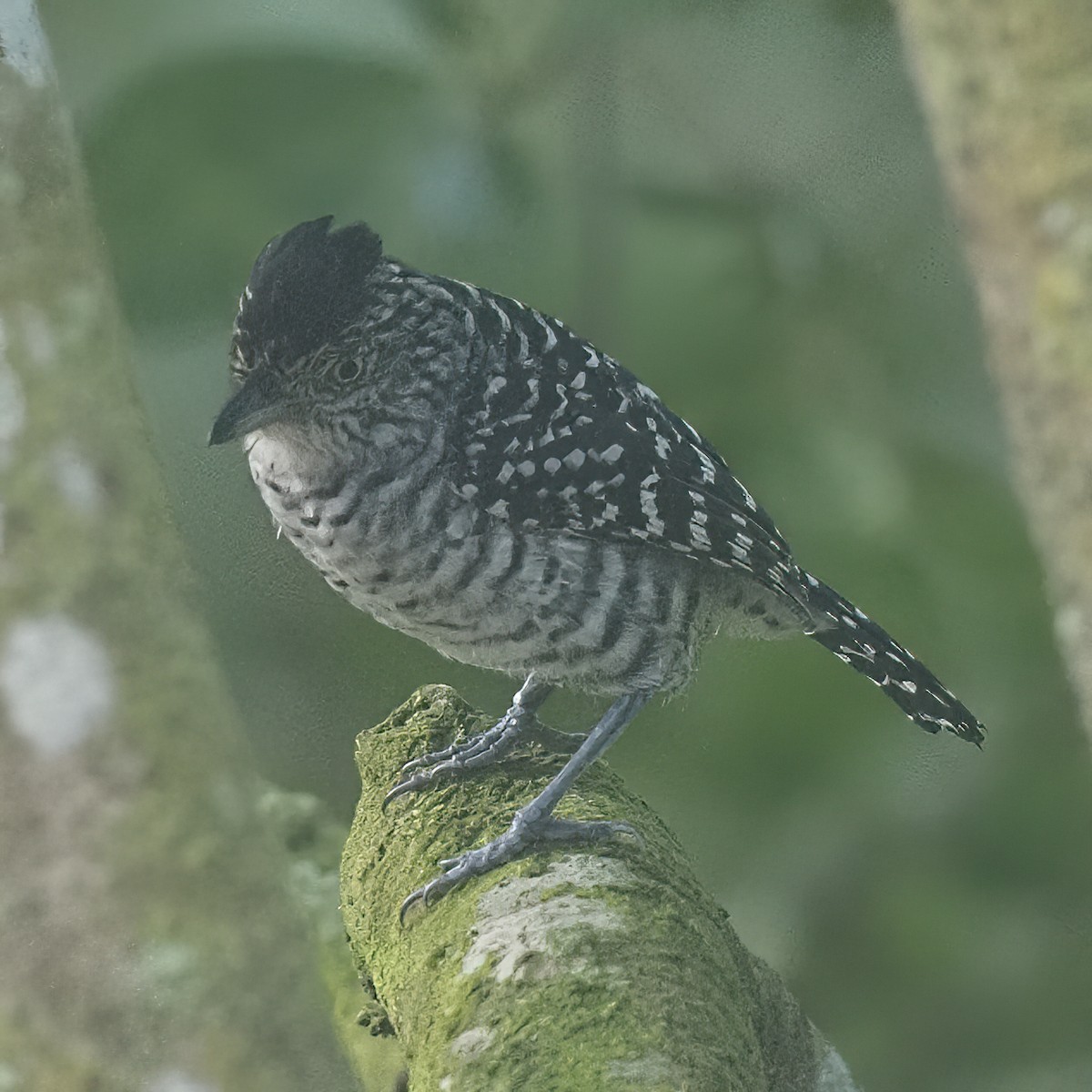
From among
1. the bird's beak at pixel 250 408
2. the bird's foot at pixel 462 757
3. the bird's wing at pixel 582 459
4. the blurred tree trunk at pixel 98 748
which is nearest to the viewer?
the bird's beak at pixel 250 408

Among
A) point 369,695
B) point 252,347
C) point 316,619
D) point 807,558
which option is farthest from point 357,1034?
point 252,347

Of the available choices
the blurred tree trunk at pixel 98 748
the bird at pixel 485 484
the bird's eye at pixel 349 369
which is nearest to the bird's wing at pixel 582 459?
the bird at pixel 485 484

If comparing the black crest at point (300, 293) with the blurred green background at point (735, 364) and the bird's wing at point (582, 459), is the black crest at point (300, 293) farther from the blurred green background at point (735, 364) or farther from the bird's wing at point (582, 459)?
the blurred green background at point (735, 364)

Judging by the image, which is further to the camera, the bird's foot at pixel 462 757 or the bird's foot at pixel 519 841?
the bird's foot at pixel 462 757

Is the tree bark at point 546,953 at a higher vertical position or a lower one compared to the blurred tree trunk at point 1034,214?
lower

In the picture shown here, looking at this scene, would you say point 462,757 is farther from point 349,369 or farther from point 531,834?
point 349,369

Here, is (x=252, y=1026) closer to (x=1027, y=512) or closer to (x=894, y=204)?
(x=1027, y=512)
